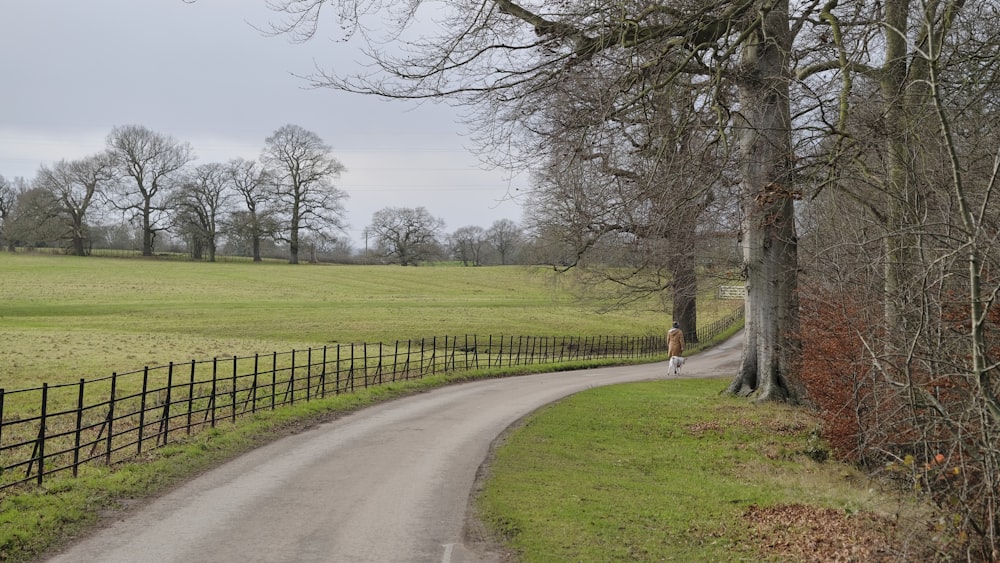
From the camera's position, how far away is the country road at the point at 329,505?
7348 millimetres

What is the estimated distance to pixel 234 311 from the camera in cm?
4706

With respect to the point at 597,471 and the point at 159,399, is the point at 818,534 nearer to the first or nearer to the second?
the point at 597,471

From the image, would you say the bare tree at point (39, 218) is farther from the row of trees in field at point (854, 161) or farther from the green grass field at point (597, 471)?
the row of trees in field at point (854, 161)

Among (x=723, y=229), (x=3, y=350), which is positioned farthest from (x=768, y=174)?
(x=3, y=350)

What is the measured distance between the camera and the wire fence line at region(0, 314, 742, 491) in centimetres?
1102

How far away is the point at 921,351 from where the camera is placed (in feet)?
18.6

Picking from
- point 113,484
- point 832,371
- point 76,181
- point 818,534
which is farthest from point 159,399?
point 76,181

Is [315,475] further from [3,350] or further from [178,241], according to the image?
[178,241]

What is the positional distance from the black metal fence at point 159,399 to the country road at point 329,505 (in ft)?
5.70

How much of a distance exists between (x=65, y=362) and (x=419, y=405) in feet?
42.0

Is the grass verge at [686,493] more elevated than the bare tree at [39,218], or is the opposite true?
the bare tree at [39,218]

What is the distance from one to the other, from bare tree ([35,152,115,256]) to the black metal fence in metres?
54.3

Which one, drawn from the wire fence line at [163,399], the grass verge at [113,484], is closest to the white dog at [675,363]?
the wire fence line at [163,399]

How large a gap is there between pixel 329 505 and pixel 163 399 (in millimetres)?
10409
